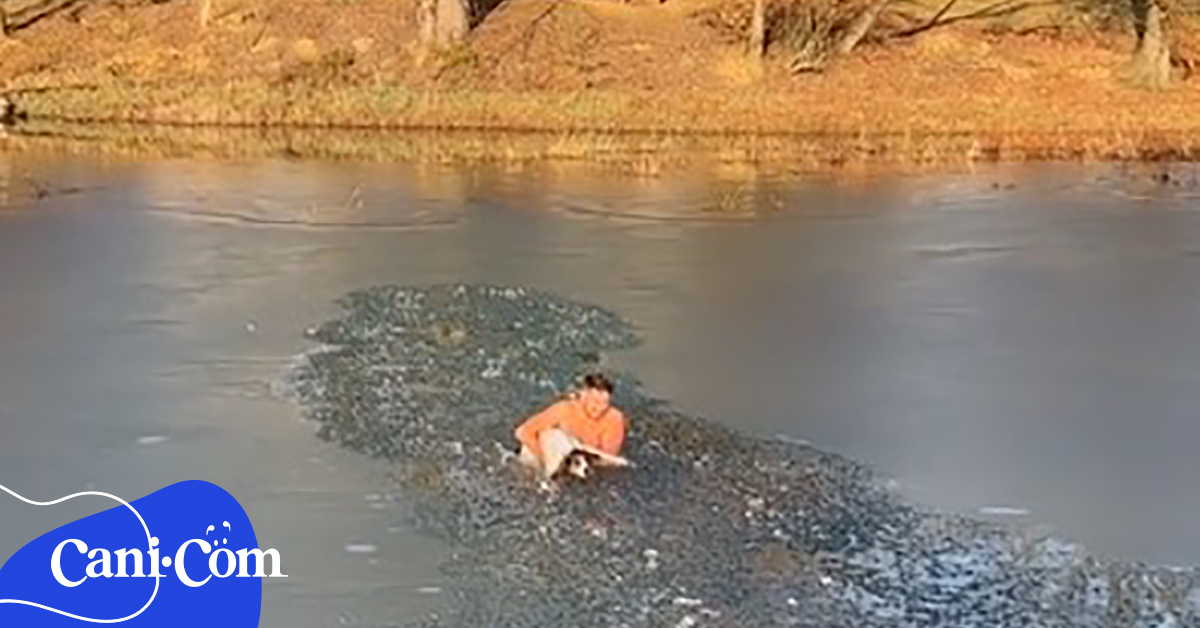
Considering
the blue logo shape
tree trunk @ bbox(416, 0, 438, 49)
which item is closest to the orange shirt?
the blue logo shape

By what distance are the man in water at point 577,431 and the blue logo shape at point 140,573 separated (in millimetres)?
1751

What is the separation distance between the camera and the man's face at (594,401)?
1065 cm

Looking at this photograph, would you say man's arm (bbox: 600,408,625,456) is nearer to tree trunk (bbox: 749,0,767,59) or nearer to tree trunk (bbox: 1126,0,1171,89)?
tree trunk (bbox: 749,0,767,59)

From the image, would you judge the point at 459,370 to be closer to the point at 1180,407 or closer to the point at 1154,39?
the point at 1180,407

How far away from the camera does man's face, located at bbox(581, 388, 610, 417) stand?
1065 centimetres

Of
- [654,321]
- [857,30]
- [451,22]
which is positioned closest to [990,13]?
[857,30]

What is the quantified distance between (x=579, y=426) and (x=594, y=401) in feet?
0.55

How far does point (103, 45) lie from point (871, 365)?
24.7 meters

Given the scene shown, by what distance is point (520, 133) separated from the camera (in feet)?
102

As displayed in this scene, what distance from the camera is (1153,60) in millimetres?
35438

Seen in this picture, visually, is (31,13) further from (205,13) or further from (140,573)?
(140,573)

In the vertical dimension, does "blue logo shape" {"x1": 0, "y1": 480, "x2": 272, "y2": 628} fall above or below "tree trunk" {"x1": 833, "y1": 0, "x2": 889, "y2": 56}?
below

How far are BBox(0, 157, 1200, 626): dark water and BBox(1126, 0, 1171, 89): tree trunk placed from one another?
10152 millimetres

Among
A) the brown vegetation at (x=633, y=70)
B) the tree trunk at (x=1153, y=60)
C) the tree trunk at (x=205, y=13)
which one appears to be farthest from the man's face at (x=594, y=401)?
the tree trunk at (x=205, y=13)
